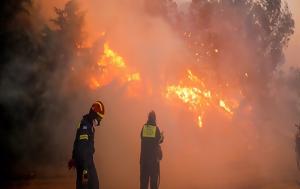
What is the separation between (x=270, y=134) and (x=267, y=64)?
6.64 m

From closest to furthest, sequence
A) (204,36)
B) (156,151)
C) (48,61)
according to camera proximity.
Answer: (156,151) → (48,61) → (204,36)

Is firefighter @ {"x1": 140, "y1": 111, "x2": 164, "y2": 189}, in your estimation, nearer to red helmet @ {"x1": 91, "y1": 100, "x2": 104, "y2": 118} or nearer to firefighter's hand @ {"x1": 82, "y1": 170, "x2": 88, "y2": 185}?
red helmet @ {"x1": 91, "y1": 100, "x2": 104, "y2": 118}

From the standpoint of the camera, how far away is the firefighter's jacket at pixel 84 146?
792cm

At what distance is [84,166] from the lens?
779 centimetres

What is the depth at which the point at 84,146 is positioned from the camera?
805 cm

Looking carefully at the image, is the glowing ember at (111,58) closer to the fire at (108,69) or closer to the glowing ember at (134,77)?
the fire at (108,69)

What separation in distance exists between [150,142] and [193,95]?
43.2ft

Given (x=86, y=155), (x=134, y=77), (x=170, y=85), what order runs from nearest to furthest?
(x=86, y=155)
(x=134, y=77)
(x=170, y=85)

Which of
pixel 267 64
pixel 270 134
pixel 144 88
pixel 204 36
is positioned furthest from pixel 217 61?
pixel 144 88

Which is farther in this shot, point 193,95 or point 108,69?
point 193,95

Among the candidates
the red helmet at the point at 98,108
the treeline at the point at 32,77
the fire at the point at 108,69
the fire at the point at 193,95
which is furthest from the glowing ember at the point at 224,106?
the red helmet at the point at 98,108

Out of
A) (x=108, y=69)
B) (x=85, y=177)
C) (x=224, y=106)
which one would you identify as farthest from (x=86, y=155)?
(x=224, y=106)

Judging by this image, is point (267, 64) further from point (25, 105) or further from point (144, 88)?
point (25, 105)

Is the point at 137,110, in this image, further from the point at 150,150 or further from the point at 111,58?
the point at 150,150
